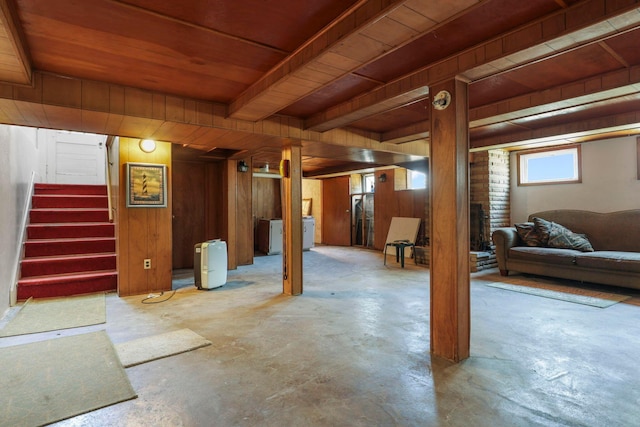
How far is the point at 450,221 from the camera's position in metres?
2.44

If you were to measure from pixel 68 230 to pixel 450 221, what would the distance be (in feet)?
17.4

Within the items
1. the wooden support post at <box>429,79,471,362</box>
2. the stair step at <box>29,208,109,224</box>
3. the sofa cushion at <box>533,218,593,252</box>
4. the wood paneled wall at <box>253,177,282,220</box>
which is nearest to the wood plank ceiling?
the wooden support post at <box>429,79,471,362</box>

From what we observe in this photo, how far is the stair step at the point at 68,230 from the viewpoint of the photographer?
15.6ft

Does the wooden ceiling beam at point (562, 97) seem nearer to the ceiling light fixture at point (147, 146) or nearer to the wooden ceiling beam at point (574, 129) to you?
the wooden ceiling beam at point (574, 129)

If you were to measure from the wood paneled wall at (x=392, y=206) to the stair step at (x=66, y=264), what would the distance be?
5.83 metres

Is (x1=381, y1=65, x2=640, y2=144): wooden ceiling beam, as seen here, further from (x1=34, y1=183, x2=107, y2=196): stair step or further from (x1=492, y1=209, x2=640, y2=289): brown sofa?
(x1=34, y1=183, x2=107, y2=196): stair step

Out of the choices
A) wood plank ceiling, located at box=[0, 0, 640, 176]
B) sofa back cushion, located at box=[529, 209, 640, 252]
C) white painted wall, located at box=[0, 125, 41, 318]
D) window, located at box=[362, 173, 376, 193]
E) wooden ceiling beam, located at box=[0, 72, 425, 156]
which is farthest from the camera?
window, located at box=[362, 173, 376, 193]

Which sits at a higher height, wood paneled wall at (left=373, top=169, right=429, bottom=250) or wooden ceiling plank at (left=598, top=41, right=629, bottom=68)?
wooden ceiling plank at (left=598, top=41, right=629, bottom=68)

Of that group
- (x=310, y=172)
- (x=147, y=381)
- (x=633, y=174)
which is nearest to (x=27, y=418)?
(x=147, y=381)

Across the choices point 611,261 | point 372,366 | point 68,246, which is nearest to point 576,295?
point 611,261

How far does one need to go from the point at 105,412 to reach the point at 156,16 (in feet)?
7.20

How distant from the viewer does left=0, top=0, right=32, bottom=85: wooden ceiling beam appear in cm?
171

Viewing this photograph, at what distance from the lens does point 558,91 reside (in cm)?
309

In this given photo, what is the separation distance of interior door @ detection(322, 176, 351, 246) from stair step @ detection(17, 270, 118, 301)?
6.36 m
